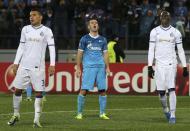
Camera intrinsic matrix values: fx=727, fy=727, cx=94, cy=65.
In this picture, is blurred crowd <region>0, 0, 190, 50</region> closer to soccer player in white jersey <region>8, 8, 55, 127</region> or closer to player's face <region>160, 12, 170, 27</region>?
player's face <region>160, 12, 170, 27</region>

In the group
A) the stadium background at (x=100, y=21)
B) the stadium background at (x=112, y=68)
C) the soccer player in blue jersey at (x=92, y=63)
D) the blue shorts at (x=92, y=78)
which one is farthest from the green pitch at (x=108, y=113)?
the stadium background at (x=100, y=21)

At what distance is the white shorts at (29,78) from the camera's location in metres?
15.0

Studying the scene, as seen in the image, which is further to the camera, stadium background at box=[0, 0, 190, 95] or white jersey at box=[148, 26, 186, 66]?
stadium background at box=[0, 0, 190, 95]

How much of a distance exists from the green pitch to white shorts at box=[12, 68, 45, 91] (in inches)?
32.6

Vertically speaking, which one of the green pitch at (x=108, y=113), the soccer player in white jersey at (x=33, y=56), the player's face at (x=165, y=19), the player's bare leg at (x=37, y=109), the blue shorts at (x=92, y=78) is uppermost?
the player's face at (x=165, y=19)

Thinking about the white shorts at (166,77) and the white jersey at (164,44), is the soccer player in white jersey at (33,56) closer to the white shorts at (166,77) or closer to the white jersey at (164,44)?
the white jersey at (164,44)

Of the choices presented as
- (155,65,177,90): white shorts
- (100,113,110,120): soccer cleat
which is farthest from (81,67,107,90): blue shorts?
(155,65,177,90): white shorts

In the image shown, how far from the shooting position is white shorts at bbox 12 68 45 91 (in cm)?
1498

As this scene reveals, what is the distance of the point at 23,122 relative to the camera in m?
15.7

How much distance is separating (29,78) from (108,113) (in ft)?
12.7

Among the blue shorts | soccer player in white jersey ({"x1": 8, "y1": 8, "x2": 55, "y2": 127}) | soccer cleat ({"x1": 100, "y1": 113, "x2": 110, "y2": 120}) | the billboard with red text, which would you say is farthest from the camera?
the billboard with red text

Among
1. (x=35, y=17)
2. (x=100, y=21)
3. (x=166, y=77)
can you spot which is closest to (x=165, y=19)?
(x=166, y=77)

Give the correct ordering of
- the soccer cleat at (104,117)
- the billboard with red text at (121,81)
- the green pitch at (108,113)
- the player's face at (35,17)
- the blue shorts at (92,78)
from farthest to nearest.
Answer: the billboard with red text at (121,81) → the blue shorts at (92,78) → the soccer cleat at (104,117) → the player's face at (35,17) → the green pitch at (108,113)

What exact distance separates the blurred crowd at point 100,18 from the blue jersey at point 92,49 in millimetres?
13709
